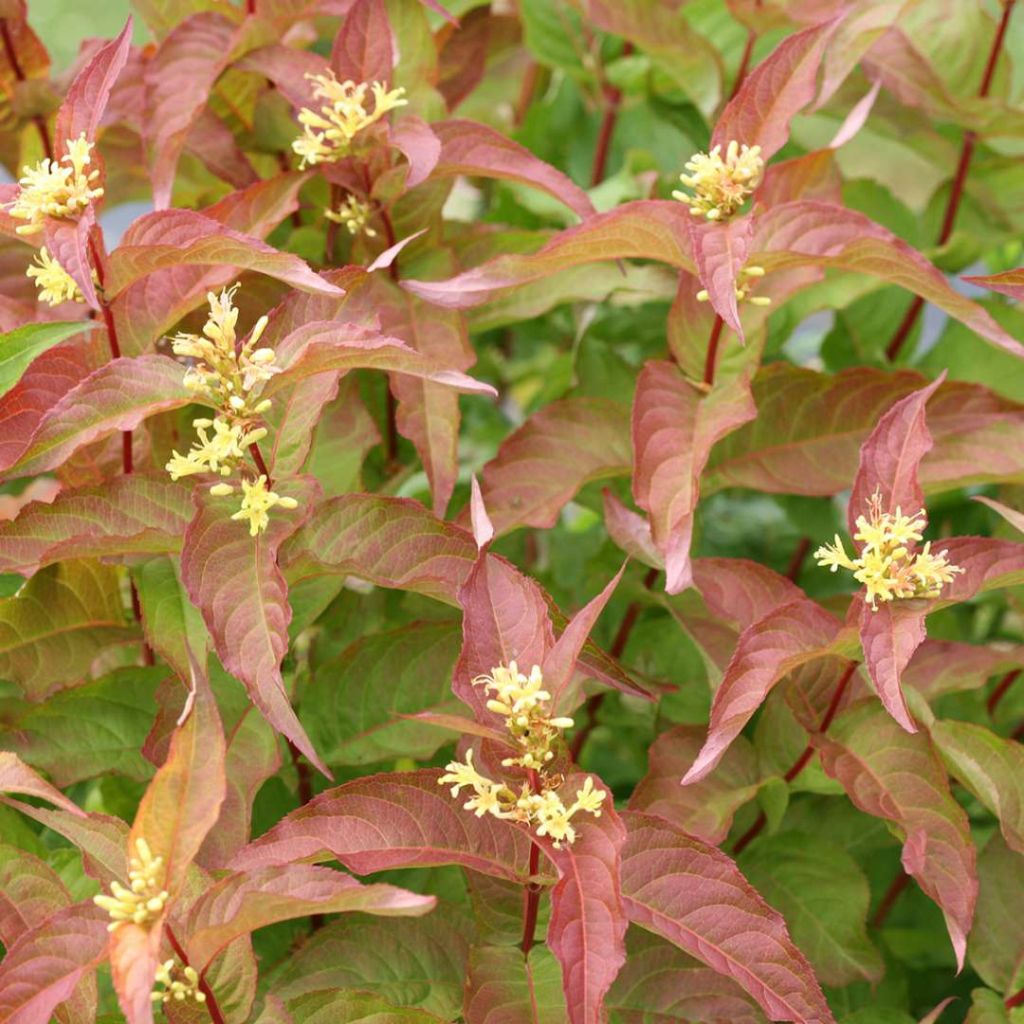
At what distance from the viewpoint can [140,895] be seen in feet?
1.91

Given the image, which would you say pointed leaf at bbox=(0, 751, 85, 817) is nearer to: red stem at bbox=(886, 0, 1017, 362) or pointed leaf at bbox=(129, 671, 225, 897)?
pointed leaf at bbox=(129, 671, 225, 897)

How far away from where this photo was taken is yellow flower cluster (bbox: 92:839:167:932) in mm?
566

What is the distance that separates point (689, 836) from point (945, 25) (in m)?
0.76

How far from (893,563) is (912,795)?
0.14m

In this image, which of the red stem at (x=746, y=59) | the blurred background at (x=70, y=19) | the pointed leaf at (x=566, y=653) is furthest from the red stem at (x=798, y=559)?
the blurred background at (x=70, y=19)

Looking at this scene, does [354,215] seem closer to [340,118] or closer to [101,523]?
[340,118]

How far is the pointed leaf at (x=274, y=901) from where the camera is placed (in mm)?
562

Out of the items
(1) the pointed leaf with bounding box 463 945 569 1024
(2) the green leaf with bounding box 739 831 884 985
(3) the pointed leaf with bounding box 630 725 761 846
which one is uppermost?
(3) the pointed leaf with bounding box 630 725 761 846

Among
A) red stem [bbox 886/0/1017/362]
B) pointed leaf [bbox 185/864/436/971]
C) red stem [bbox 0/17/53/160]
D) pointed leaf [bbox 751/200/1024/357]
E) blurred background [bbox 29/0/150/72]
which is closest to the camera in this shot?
pointed leaf [bbox 185/864/436/971]

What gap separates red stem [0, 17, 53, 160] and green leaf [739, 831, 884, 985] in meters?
0.71

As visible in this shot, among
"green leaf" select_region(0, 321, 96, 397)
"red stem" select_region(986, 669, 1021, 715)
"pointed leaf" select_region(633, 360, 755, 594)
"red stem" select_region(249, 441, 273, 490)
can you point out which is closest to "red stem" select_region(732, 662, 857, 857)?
"pointed leaf" select_region(633, 360, 755, 594)

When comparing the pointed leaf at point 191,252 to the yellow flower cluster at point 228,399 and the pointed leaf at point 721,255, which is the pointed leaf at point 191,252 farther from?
the pointed leaf at point 721,255

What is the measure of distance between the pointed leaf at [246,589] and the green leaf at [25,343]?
0.38ft

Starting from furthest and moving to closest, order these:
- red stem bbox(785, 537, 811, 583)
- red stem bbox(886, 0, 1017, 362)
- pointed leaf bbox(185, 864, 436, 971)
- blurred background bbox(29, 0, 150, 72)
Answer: blurred background bbox(29, 0, 150, 72) < red stem bbox(785, 537, 811, 583) < red stem bbox(886, 0, 1017, 362) < pointed leaf bbox(185, 864, 436, 971)
